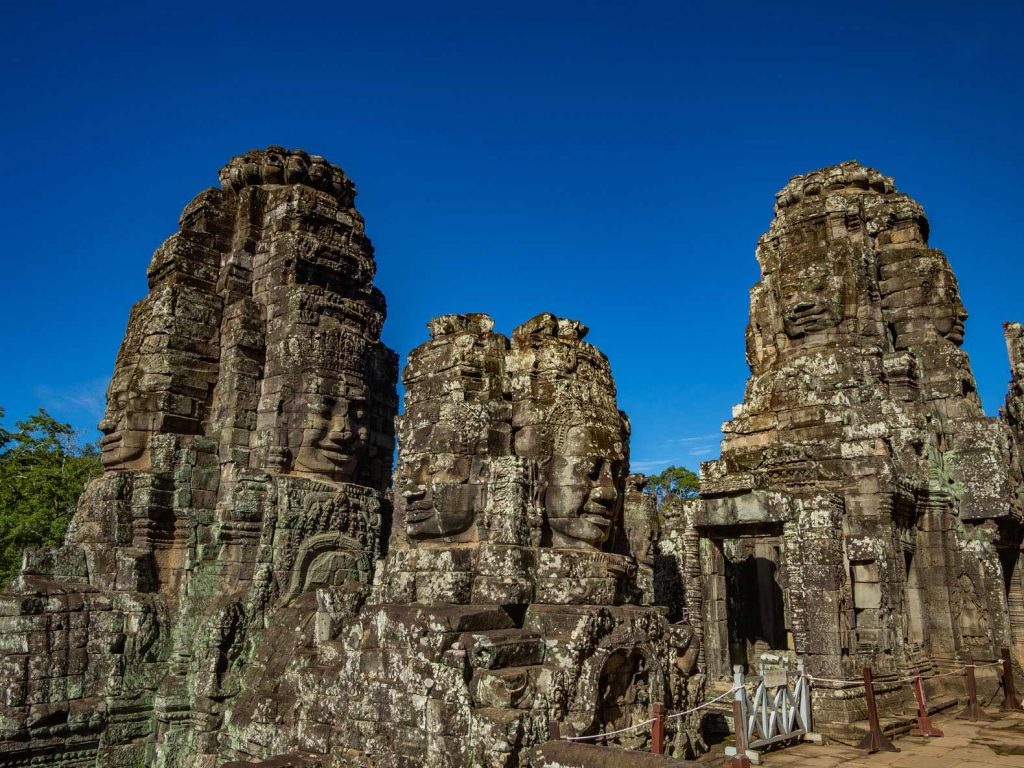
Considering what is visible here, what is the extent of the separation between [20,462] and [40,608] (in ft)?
52.8

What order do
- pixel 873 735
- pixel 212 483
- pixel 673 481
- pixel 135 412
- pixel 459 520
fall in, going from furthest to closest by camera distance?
1. pixel 673 481
2. pixel 212 483
3. pixel 135 412
4. pixel 873 735
5. pixel 459 520

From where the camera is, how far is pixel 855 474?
1127 cm

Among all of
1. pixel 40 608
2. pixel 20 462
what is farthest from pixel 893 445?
pixel 20 462

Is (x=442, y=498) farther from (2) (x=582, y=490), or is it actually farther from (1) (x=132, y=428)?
(1) (x=132, y=428)

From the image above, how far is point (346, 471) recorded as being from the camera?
1178cm

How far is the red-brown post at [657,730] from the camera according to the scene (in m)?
5.91

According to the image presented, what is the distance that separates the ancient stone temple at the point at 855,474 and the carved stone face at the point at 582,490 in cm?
417

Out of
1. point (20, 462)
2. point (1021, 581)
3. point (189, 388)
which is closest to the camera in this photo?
point (189, 388)

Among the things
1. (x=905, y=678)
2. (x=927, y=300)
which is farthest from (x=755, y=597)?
(x=927, y=300)

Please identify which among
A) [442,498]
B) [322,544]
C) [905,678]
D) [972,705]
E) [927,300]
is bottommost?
[972,705]

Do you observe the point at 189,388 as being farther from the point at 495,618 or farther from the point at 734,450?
the point at 734,450

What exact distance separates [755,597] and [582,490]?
31.3ft

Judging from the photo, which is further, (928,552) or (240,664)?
(928,552)

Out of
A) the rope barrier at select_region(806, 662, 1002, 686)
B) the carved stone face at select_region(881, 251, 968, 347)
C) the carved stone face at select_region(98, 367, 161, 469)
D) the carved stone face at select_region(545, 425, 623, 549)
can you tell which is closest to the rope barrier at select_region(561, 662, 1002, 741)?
the rope barrier at select_region(806, 662, 1002, 686)
